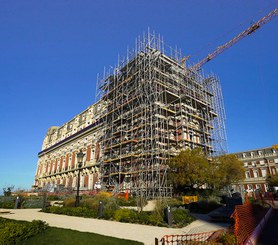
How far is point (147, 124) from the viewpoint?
26875 millimetres

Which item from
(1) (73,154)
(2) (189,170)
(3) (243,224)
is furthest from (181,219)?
(1) (73,154)

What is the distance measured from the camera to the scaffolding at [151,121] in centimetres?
2622

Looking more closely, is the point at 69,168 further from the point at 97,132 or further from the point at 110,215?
the point at 110,215

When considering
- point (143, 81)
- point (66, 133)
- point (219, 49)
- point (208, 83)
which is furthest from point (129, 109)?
point (66, 133)

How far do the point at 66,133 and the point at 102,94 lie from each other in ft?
82.7

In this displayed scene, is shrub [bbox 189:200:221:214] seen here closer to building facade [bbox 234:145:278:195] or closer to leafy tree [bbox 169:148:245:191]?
leafy tree [bbox 169:148:245:191]

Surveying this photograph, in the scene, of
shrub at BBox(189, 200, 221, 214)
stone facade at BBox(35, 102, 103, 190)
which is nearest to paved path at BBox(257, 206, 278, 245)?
shrub at BBox(189, 200, 221, 214)

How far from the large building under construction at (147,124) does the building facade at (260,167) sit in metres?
22.0

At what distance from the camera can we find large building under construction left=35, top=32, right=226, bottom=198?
26608mm

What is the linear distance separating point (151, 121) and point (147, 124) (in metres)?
0.70

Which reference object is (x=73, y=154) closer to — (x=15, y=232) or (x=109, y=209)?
(x=109, y=209)

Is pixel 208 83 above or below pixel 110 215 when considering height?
above

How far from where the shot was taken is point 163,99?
Result: 31.8m

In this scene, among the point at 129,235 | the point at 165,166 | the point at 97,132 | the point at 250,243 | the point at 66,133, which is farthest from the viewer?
the point at 66,133
